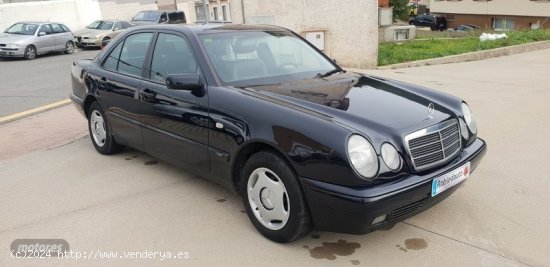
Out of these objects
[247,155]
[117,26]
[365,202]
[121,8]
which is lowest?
[365,202]

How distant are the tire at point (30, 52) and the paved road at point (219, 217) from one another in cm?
1376

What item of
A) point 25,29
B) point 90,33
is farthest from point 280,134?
point 90,33

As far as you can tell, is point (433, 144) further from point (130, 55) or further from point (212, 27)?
point (130, 55)

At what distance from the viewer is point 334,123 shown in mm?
3014

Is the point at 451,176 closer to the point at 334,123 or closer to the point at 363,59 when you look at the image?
the point at 334,123

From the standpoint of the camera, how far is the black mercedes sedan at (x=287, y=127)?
9.57 feet

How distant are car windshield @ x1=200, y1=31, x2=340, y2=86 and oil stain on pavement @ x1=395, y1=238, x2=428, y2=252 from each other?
1.58 metres

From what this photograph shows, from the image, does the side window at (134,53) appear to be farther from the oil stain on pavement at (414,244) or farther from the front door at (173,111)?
the oil stain on pavement at (414,244)

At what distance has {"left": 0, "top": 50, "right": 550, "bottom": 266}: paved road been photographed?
321 centimetres

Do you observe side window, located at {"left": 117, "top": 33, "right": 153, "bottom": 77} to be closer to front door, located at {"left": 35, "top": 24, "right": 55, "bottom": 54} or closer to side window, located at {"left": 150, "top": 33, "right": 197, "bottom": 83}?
side window, located at {"left": 150, "top": 33, "right": 197, "bottom": 83}

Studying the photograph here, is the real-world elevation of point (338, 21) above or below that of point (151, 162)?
above

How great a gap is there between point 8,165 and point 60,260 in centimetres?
265

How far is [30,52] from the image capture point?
17906mm

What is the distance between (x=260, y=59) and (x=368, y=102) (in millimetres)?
1126
